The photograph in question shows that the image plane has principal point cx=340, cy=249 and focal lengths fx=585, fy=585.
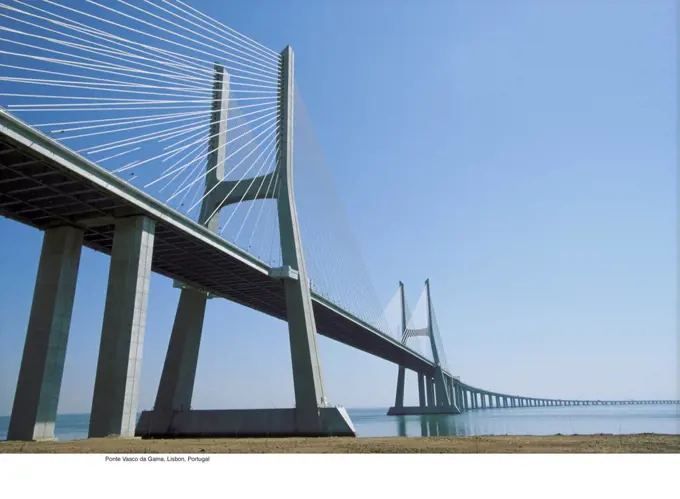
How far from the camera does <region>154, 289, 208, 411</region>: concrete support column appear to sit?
3550cm

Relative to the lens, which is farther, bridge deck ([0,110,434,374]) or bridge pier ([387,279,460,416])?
bridge pier ([387,279,460,416])

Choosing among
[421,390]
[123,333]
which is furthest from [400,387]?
[123,333]

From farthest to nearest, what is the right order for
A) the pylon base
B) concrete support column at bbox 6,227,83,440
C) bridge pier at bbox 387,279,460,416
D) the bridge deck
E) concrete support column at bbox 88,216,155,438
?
bridge pier at bbox 387,279,460,416 < the pylon base < concrete support column at bbox 6,227,83,440 < concrete support column at bbox 88,216,155,438 < the bridge deck

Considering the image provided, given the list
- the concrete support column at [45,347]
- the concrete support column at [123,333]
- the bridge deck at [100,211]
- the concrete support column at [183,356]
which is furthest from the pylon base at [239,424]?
the concrete support column at [45,347]

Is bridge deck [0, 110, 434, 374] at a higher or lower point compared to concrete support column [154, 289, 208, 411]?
higher

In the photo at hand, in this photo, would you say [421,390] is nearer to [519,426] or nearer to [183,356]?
[519,426]

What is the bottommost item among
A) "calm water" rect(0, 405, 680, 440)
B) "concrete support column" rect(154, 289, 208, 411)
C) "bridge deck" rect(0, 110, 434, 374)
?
"calm water" rect(0, 405, 680, 440)

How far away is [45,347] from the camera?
928 inches

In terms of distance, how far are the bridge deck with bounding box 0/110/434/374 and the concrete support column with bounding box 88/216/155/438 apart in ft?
3.82

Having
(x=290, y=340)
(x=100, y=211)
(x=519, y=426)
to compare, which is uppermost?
(x=100, y=211)

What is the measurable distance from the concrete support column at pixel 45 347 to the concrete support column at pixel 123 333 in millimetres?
2064

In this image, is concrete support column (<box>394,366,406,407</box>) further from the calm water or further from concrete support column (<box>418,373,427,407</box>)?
the calm water

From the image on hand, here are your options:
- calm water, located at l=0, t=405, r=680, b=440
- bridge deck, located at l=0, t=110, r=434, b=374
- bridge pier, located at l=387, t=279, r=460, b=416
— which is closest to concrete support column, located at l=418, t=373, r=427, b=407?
bridge pier, located at l=387, t=279, r=460, b=416

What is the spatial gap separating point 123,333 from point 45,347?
3449 millimetres
